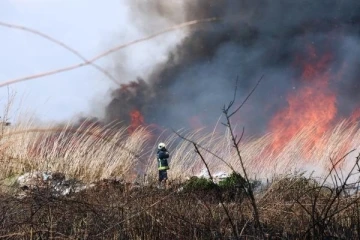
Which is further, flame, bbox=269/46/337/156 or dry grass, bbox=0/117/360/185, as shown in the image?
flame, bbox=269/46/337/156

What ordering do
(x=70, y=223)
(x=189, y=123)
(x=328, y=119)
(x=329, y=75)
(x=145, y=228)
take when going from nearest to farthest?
(x=145, y=228)
(x=70, y=223)
(x=328, y=119)
(x=329, y=75)
(x=189, y=123)

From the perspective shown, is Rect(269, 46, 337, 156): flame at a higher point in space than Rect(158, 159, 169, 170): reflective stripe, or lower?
higher

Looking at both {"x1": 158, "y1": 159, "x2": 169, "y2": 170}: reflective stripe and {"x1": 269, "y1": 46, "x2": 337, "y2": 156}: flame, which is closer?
{"x1": 158, "y1": 159, "x2": 169, "y2": 170}: reflective stripe

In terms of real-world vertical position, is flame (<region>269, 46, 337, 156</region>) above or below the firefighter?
above

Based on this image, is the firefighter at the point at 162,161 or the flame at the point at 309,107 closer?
the firefighter at the point at 162,161

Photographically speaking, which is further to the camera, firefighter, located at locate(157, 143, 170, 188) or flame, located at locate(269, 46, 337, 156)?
flame, located at locate(269, 46, 337, 156)

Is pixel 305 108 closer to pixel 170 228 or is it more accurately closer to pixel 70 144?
pixel 70 144

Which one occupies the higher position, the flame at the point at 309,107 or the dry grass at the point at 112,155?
the flame at the point at 309,107

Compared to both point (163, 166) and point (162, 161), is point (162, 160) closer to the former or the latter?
point (162, 161)

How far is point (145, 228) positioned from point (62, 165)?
5.03 meters

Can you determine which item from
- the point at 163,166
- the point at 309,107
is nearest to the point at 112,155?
the point at 163,166

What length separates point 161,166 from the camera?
10438 millimetres

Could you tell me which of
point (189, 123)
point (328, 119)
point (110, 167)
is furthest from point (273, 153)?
point (189, 123)

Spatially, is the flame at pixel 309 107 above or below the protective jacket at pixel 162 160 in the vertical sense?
above
